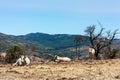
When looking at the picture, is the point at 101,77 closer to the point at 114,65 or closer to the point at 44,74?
the point at 44,74

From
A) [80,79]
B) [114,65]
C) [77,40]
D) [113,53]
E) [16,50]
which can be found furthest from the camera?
[77,40]

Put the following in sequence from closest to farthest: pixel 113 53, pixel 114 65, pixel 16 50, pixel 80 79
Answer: pixel 80 79 < pixel 114 65 < pixel 113 53 < pixel 16 50

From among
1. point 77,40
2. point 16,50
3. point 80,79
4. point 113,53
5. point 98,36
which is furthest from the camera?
point 77,40

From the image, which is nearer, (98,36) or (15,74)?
(15,74)

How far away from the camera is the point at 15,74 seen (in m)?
30.4

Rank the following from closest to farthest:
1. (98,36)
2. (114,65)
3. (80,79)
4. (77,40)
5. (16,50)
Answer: (80,79), (114,65), (16,50), (98,36), (77,40)

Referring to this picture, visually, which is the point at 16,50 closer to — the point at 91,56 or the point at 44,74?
the point at 91,56

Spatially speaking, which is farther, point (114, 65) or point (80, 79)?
point (114, 65)

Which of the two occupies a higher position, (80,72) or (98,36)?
(98,36)

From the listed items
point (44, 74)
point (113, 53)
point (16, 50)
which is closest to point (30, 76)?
point (44, 74)

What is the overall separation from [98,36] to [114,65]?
40390 millimetres

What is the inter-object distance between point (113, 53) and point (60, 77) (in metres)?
36.2

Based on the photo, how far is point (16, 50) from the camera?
70.3 meters

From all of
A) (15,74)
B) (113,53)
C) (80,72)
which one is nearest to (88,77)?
(80,72)
